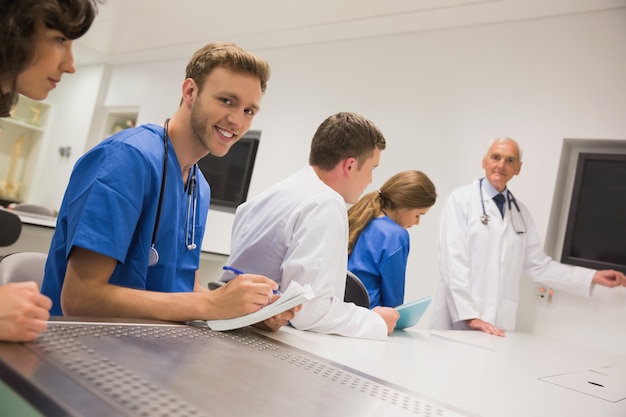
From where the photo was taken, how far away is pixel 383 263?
79.5 inches

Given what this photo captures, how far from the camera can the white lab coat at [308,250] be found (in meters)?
1.21

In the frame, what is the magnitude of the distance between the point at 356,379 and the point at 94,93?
20.4 ft

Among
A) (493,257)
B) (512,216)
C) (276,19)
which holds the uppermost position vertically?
(276,19)

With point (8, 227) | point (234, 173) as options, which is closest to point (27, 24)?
point (8, 227)

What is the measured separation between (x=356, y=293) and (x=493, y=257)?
1.21 meters

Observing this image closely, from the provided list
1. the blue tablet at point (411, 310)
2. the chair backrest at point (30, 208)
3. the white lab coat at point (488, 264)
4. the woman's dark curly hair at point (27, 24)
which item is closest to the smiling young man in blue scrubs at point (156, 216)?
the woman's dark curly hair at point (27, 24)

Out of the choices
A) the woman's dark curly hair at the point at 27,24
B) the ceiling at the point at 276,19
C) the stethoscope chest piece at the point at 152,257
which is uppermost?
the ceiling at the point at 276,19

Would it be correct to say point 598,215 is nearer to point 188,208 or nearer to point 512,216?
point 512,216

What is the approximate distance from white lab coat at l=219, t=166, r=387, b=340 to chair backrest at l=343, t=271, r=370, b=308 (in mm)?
393

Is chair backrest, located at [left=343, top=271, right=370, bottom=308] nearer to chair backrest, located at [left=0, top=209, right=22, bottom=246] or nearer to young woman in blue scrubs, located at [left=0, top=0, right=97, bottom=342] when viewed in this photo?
young woman in blue scrubs, located at [left=0, top=0, right=97, bottom=342]

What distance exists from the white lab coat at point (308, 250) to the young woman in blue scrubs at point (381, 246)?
67 cm

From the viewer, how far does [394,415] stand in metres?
0.70

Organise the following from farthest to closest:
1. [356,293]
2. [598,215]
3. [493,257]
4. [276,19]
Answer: [276,19] → [598,215] → [493,257] → [356,293]

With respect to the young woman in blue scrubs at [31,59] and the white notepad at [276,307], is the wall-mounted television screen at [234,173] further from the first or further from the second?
the young woman in blue scrubs at [31,59]
